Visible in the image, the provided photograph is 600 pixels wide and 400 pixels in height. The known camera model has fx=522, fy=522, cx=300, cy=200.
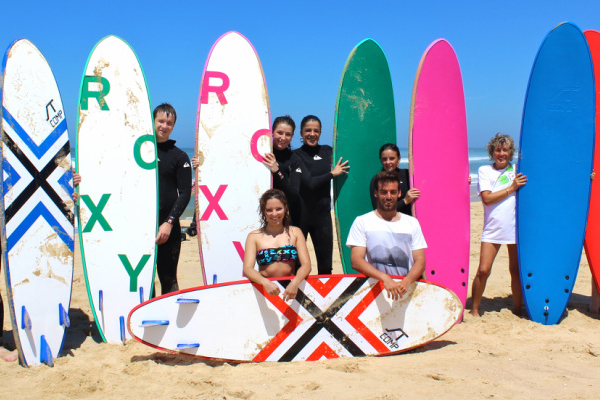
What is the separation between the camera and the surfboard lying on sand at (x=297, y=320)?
2.81m

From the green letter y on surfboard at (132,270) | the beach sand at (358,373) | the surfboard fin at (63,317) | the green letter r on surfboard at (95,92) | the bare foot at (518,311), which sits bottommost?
the bare foot at (518,311)

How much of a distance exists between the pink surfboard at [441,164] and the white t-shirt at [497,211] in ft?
0.76

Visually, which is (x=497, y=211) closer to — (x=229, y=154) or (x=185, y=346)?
(x=229, y=154)

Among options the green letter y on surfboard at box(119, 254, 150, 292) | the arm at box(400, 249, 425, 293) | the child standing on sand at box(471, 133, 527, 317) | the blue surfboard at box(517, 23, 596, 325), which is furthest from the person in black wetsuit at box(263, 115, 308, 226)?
the blue surfboard at box(517, 23, 596, 325)

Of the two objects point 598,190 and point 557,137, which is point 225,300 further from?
point 598,190

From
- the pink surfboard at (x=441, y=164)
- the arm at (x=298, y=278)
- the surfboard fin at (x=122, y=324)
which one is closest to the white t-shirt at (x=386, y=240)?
the arm at (x=298, y=278)

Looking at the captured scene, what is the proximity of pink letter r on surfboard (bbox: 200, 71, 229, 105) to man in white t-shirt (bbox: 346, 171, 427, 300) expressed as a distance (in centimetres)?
136

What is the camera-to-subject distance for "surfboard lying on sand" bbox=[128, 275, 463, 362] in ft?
9.23

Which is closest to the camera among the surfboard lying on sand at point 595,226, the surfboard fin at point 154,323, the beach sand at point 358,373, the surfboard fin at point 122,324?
the beach sand at point 358,373

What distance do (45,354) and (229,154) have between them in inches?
65.9

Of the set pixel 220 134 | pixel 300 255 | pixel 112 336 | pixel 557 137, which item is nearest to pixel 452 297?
pixel 300 255

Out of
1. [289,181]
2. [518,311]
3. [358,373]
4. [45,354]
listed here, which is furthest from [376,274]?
[45,354]

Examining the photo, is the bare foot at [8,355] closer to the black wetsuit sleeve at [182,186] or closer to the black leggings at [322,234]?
the black wetsuit sleeve at [182,186]

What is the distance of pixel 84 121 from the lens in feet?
11.0
